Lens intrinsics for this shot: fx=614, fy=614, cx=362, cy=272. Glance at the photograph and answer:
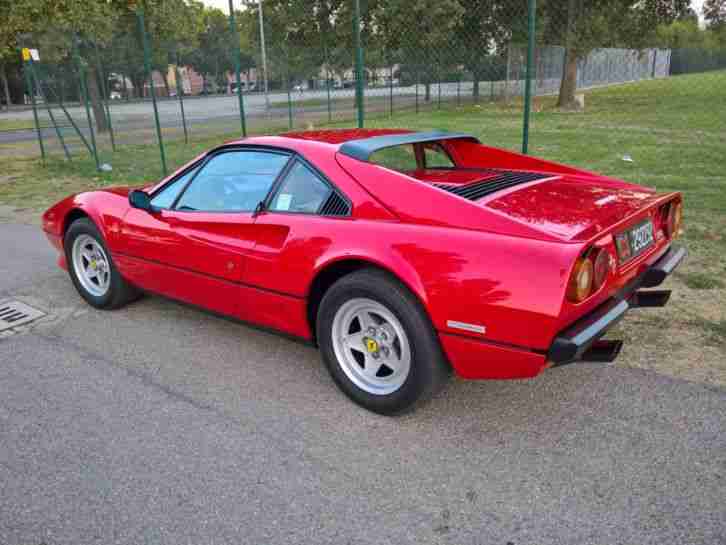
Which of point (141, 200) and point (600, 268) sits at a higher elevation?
point (141, 200)

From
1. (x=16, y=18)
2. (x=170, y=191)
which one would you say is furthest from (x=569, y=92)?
(x=170, y=191)

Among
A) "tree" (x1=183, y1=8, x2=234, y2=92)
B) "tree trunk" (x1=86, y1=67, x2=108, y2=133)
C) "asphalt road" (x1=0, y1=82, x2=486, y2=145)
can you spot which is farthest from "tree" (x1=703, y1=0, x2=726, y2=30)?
"tree trunk" (x1=86, y1=67, x2=108, y2=133)

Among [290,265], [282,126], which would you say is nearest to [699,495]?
[290,265]

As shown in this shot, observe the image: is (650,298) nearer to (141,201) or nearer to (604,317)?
(604,317)

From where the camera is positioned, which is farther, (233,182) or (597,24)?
(597,24)

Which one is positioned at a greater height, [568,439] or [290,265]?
[290,265]

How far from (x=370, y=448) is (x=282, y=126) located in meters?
19.7

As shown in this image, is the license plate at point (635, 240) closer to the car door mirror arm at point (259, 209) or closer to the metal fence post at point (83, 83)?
the car door mirror arm at point (259, 209)

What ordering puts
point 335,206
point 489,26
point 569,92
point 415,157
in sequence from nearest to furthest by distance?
point 335,206
point 415,157
point 489,26
point 569,92

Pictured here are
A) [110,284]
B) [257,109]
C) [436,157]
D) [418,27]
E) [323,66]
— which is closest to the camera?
[436,157]

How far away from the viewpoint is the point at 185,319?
441cm

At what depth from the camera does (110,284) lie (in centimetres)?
447

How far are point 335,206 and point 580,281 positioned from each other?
1.26 m

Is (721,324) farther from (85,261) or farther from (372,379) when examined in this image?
(85,261)
